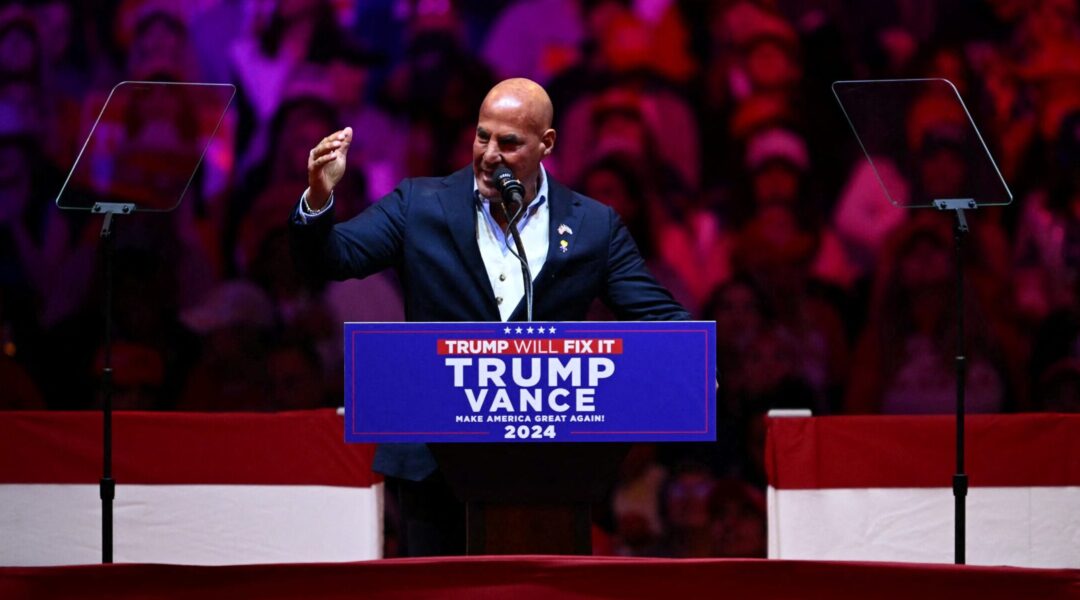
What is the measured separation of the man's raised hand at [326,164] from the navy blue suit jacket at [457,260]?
78 mm

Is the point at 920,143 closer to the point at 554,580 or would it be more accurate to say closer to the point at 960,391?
the point at 960,391

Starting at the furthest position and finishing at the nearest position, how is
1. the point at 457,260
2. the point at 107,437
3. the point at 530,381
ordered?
the point at 107,437 → the point at 457,260 → the point at 530,381

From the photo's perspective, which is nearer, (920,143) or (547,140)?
(547,140)

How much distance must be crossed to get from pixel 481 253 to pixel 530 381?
600mm

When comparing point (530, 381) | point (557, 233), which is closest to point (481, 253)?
point (557, 233)

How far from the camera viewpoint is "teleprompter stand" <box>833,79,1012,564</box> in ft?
11.9

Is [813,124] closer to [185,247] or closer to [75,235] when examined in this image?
[185,247]

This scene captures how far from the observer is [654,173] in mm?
4293

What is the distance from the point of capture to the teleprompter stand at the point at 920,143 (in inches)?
143

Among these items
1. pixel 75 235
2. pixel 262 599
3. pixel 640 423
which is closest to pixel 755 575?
pixel 640 423

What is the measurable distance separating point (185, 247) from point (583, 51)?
1569 mm

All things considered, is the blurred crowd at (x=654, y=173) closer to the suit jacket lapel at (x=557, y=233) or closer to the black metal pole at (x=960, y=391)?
the black metal pole at (x=960, y=391)

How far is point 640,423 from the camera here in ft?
7.18

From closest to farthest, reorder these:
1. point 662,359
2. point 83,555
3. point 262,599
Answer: point 262,599
point 662,359
point 83,555
